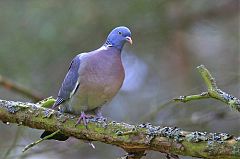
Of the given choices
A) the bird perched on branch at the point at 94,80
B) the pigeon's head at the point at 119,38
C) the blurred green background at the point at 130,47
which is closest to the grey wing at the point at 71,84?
the bird perched on branch at the point at 94,80

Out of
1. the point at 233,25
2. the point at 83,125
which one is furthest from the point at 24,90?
the point at 233,25

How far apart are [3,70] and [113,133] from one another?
8.94 ft

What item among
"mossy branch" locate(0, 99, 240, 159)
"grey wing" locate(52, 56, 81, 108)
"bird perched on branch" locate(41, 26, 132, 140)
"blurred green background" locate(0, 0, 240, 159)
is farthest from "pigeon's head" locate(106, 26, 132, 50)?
"blurred green background" locate(0, 0, 240, 159)

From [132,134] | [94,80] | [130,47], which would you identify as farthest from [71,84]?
[130,47]

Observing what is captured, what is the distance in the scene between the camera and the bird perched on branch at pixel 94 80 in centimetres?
292

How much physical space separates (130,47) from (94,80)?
8.69 feet

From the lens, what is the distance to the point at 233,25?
5941 mm

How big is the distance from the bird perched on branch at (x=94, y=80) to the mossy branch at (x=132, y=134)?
194 millimetres

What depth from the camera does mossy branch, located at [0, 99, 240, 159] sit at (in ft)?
7.02

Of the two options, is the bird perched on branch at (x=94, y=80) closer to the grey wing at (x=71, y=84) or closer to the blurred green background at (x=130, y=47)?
the grey wing at (x=71, y=84)

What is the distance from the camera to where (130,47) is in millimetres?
5566

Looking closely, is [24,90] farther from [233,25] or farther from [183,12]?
[233,25]

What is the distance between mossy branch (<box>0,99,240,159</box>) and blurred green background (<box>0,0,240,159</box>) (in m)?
1.81

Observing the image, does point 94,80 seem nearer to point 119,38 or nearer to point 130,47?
point 119,38
